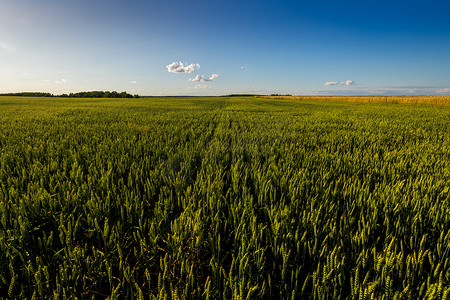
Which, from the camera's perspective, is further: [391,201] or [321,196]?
[321,196]

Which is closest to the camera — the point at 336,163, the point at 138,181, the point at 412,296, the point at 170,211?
the point at 412,296

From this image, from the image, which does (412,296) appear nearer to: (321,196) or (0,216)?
(321,196)

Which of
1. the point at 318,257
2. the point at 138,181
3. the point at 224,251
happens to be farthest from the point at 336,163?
the point at 138,181

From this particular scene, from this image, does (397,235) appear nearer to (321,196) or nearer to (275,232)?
(321,196)

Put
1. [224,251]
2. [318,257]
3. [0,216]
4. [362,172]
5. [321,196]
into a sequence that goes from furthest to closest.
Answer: [362,172] → [321,196] → [0,216] → [224,251] → [318,257]

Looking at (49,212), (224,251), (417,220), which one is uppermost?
(49,212)

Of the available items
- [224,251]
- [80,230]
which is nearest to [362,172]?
[224,251]

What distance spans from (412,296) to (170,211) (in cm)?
159

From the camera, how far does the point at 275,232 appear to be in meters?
1.30

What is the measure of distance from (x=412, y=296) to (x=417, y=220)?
797 mm

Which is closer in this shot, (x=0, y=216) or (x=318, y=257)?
(x=318, y=257)

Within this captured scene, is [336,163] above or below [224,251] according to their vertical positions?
above

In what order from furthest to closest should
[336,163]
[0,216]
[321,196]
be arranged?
[336,163], [321,196], [0,216]

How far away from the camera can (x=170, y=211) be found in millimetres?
1728
